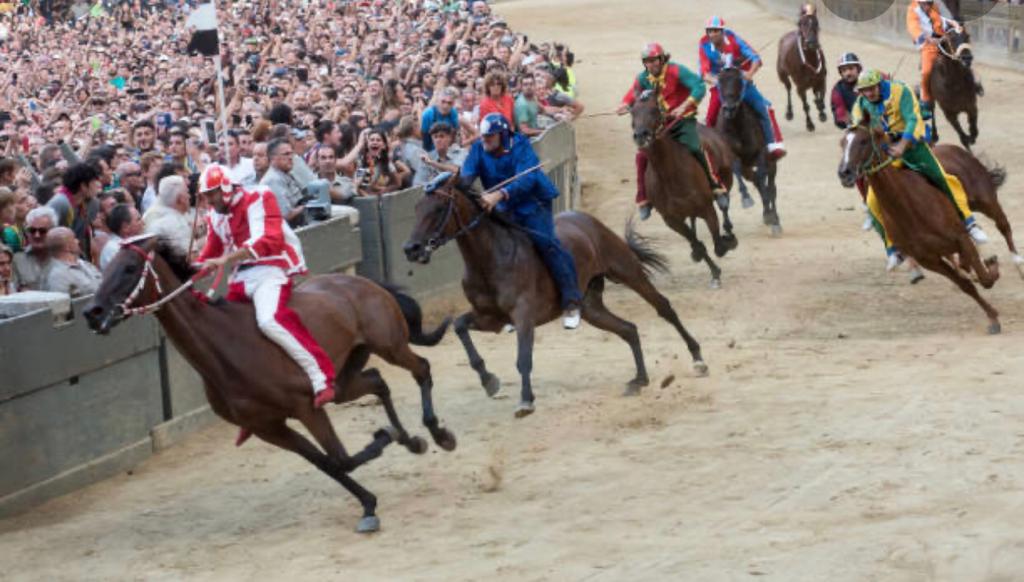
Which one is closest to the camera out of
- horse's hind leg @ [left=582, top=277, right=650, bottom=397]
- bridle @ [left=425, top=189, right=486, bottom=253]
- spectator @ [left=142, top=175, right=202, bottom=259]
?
spectator @ [left=142, top=175, right=202, bottom=259]

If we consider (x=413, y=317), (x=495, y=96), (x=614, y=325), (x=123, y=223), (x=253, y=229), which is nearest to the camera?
(x=253, y=229)

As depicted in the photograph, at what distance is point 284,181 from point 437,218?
3.09m

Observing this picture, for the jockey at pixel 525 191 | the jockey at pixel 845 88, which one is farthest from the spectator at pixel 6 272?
the jockey at pixel 845 88

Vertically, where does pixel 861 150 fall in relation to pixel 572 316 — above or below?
above

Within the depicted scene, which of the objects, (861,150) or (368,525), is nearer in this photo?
(368,525)

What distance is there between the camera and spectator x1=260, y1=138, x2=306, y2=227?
563 inches

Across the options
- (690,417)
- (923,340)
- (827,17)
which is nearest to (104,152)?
(690,417)

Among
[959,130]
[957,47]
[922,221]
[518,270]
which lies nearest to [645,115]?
[922,221]

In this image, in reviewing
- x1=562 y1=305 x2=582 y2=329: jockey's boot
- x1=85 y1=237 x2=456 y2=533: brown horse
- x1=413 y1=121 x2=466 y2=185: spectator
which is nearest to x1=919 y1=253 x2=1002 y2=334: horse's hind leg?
x1=562 y1=305 x2=582 y2=329: jockey's boot

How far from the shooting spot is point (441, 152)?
1670 cm

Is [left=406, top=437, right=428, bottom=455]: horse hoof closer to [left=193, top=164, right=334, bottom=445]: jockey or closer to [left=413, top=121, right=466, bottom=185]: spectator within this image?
[left=193, top=164, right=334, bottom=445]: jockey

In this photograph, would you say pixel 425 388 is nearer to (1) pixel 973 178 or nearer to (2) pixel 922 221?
(2) pixel 922 221

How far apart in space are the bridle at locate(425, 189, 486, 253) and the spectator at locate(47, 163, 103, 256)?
109 inches

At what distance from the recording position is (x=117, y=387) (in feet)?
39.2
